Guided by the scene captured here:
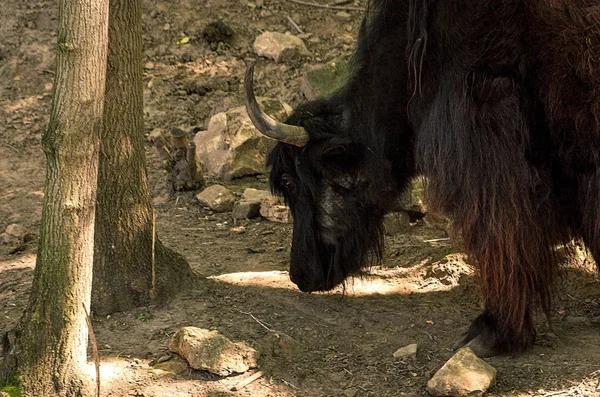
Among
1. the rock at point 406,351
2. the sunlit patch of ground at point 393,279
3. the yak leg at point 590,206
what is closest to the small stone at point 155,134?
the sunlit patch of ground at point 393,279

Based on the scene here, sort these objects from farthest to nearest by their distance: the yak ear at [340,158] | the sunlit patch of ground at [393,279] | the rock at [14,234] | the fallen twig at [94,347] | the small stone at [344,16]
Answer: the small stone at [344,16] < the rock at [14,234] < the sunlit patch of ground at [393,279] < the yak ear at [340,158] < the fallen twig at [94,347]

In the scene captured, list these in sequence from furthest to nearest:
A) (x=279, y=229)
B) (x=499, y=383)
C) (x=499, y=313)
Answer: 1. (x=279, y=229)
2. (x=499, y=313)
3. (x=499, y=383)

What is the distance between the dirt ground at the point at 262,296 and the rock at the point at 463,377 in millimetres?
113

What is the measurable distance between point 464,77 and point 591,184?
0.79 metres

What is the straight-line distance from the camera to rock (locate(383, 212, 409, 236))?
6.21 metres

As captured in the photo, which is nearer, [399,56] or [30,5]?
[399,56]

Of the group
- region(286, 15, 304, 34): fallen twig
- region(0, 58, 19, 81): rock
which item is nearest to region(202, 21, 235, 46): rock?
region(286, 15, 304, 34): fallen twig

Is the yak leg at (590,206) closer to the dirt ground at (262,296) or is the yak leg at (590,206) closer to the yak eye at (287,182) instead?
the dirt ground at (262,296)

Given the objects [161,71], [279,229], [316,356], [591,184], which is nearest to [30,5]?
[161,71]

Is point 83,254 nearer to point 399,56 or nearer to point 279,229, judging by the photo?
point 399,56

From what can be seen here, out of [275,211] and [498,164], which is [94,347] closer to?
[498,164]

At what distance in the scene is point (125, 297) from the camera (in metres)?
4.74

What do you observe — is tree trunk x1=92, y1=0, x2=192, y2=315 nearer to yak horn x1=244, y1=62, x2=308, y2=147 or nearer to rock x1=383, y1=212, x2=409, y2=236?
yak horn x1=244, y1=62, x2=308, y2=147

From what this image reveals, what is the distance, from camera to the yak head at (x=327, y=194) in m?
4.90
